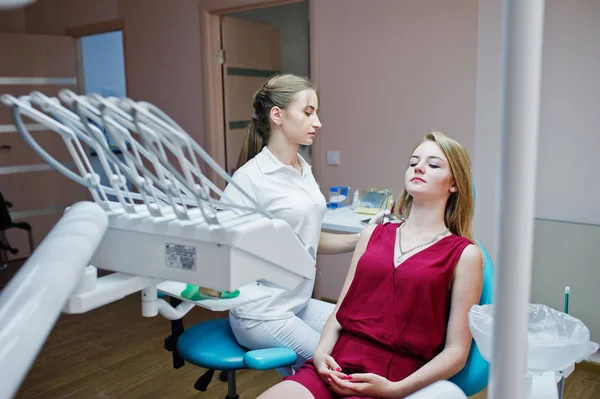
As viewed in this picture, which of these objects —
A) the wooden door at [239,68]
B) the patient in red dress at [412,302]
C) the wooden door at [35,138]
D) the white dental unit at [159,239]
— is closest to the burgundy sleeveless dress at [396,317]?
the patient in red dress at [412,302]

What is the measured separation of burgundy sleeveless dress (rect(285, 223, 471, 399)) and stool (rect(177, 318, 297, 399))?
84 mm

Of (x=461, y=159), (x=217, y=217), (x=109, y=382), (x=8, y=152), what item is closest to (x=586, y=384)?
(x=461, y=159)

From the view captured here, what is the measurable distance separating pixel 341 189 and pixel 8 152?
3.48 meters

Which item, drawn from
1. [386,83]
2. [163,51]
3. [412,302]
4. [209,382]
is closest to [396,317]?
[412,302]

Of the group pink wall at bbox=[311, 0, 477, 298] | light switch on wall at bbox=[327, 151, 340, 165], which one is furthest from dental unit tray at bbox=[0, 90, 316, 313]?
light switch on wall at bbox=[327, 151, 340, 165]

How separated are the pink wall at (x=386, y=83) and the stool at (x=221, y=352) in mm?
1758

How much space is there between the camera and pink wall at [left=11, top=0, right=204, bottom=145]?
168 inches

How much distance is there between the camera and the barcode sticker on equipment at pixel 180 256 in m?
0.66

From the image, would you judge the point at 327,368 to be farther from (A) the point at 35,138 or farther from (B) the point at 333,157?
(A) the point at 35,138

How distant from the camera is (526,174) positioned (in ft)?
1.26

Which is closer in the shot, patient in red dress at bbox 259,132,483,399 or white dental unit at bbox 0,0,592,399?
white dental unit at bbox 0,0,592,399

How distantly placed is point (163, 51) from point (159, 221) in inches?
161

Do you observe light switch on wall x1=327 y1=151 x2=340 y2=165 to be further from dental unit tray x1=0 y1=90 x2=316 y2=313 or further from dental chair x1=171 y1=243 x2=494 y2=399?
dental unit tray x1=0 y1=90 x2=316 y2=313

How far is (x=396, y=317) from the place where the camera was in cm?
143
